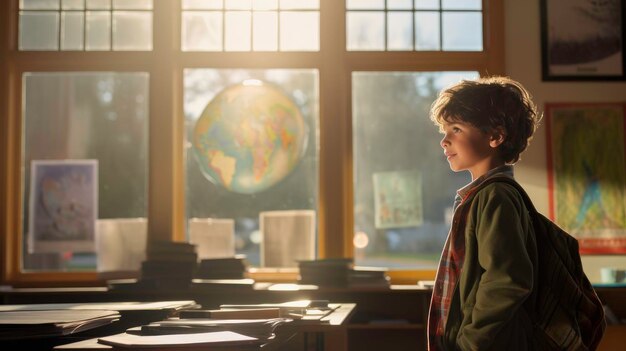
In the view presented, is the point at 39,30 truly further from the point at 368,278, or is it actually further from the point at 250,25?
the point at 368,278

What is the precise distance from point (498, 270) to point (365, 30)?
3.69 m

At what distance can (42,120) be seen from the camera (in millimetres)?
5680

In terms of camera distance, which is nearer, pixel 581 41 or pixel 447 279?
pixel 447 279

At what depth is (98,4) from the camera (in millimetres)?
5715

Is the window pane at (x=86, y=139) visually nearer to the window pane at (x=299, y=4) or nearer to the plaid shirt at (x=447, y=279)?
the window pane at (x=299, y=4)

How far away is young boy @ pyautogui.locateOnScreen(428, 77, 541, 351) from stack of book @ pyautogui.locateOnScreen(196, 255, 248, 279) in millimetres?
2887

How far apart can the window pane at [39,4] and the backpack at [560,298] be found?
13.8ft

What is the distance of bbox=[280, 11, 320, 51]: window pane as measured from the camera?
221 inches

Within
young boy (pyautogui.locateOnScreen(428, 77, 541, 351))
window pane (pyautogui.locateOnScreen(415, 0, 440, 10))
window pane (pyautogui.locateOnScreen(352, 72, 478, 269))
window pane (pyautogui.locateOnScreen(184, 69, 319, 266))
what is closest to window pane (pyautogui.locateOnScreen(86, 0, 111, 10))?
window pane (pyautogui.locateOnScreen(184, 69, 319, 266))

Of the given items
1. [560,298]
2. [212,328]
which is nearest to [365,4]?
[560,298]

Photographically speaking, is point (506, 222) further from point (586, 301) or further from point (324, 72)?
point (324, 72)

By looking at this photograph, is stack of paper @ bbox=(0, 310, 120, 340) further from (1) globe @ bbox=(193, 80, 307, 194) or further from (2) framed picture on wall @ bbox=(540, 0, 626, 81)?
(2) framed picture on wall @ bbox=(540, 0, 626, 81)

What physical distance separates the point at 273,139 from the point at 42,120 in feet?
4.92

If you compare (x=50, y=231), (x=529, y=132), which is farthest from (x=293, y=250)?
(x=529, y=132)
